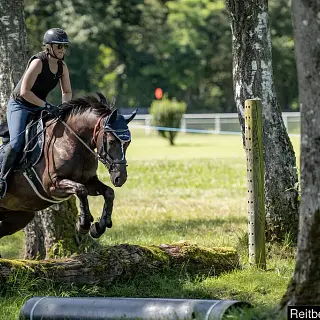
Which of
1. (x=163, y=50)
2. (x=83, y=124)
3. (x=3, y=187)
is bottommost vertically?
(x=3, y=187)

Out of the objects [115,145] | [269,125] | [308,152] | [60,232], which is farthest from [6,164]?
[308,152]

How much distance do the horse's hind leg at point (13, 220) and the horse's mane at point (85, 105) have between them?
4.99ft

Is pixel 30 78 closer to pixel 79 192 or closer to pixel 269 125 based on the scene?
pixel 79 192

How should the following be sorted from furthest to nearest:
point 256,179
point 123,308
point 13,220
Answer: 1. point 13,220
2. point 256,179
3. point 123,308

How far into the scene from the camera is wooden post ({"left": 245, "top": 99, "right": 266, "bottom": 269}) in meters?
9.53

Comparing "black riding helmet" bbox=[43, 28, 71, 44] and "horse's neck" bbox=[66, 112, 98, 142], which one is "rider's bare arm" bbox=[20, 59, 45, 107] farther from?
"horse's neck" bbox=[66, 112, 98, 142]

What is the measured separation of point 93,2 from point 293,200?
63.1 m

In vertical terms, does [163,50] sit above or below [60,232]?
above

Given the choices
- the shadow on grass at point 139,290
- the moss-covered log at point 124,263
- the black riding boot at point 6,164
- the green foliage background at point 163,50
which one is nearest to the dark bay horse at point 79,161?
the black riding boot at point 6,164

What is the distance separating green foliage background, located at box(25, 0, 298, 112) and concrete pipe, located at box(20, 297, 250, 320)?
64.1 meters

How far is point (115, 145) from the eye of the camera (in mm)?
8695

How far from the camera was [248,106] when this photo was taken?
950cm

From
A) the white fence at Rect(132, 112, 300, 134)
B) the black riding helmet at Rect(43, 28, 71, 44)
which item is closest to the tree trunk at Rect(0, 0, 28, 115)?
the black riding helmet at Rect(43, 28, 71, 44)

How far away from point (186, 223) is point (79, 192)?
6362mm
